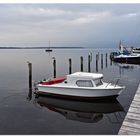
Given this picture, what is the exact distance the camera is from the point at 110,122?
41.7ft

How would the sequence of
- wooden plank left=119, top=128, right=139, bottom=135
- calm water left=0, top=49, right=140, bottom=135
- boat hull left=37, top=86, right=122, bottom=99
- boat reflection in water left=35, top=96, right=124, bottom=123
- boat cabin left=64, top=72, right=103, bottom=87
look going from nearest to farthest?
1. wooden plank left=119, top=128, right=139, bottom=135
2. calm water left=0, top=49, right=140, bottom=135
3. boat reflection in water left=35, top=96, right=124, bottom=123
4. boat hull left=37, top=86, right=122, bottom=99
5. boat cabin left=64, top=72, right=103, bottom=87

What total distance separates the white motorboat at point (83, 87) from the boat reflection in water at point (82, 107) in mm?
510

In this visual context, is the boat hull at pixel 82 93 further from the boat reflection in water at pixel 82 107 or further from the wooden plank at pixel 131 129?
the wooden plank at pixel 131 129

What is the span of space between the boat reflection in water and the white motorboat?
510 mm

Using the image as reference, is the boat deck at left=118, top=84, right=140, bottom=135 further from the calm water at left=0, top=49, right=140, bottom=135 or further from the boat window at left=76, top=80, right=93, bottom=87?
the boat window at left=76, top=80, right=93, bottom=87

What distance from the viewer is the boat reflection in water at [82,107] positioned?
1390cm

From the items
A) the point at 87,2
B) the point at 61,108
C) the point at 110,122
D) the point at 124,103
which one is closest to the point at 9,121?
the point at 61,108

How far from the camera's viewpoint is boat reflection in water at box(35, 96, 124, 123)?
1390 cm

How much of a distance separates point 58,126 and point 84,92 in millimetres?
5054

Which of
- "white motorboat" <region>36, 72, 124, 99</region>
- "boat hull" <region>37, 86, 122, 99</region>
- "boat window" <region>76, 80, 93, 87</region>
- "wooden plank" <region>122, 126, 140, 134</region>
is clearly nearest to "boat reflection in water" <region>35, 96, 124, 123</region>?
"boat hull" <region>37, 86, 122, 99</region>

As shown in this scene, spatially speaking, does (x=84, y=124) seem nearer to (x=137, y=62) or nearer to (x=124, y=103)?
(x=124, y=103)

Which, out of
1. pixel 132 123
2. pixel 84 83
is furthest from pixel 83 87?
pixel 132 123

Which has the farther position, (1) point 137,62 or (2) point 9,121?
(1) point 137,62
